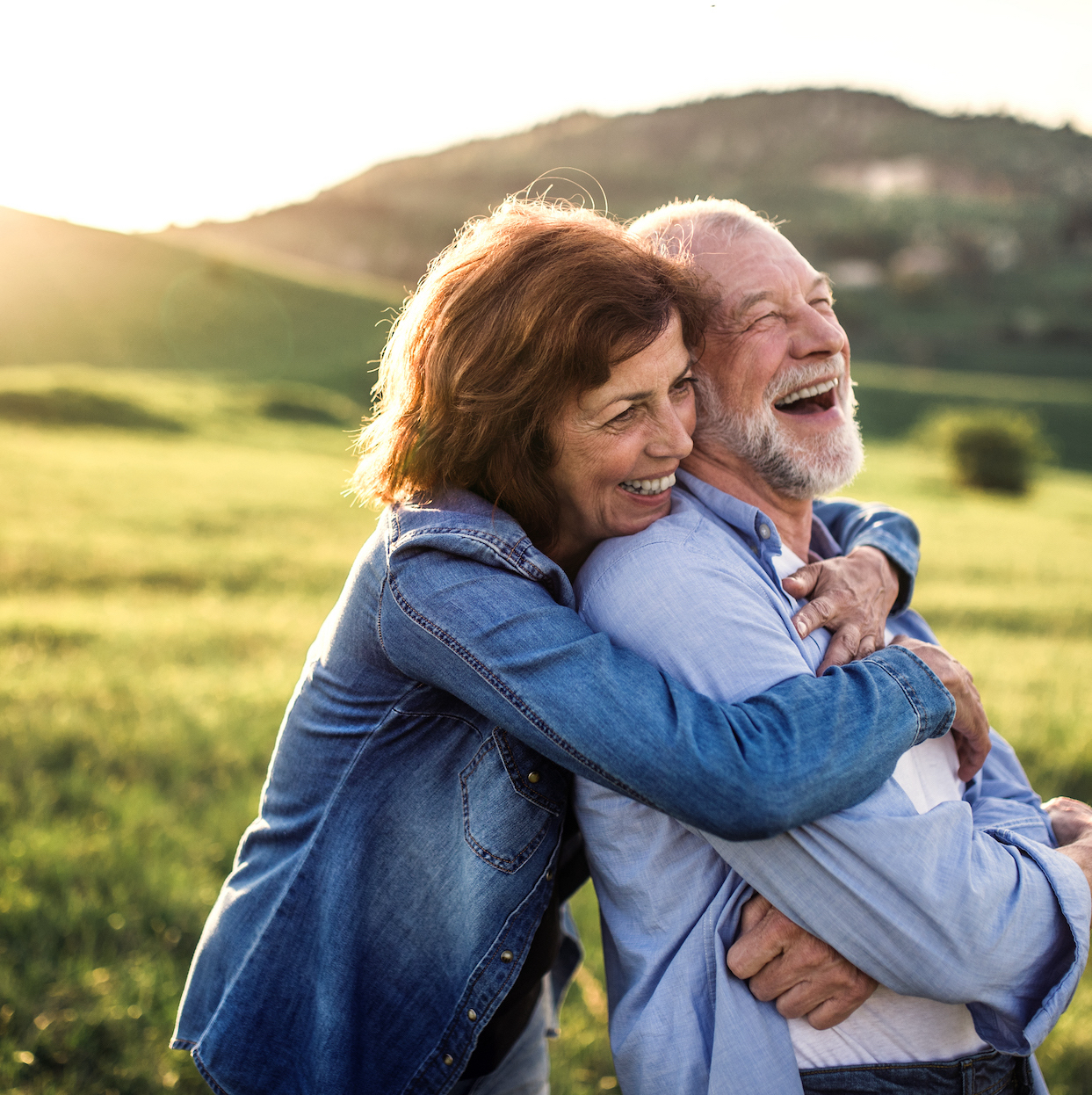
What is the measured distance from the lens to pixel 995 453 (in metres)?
29.0

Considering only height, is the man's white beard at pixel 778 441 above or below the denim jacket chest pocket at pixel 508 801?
above

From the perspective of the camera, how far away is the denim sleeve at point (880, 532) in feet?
9.05

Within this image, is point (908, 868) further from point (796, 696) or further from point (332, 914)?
point (332, 914)

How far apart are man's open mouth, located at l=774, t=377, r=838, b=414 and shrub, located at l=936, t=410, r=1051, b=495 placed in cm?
2929

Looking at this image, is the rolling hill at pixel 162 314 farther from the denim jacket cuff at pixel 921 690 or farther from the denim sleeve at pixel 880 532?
the denim jacket cuff at pixel 921 690

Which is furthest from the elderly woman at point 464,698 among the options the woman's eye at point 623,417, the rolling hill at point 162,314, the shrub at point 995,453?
the rolling hill at point 162,314

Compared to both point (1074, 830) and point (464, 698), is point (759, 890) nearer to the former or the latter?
point (464, 698)

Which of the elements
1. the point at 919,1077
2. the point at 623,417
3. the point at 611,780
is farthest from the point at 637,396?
the point at 919,1077

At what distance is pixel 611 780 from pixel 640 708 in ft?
0.51

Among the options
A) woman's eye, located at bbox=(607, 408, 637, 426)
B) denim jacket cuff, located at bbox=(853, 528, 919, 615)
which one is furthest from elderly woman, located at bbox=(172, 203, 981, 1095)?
denim jacket cuff, located at bbox=(853, 528, 919, 615)

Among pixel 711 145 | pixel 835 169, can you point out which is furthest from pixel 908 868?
pixel 711 145

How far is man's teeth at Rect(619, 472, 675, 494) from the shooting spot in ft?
7.71

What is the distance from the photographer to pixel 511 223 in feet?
7.29

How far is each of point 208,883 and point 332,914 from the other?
7.54 feet
